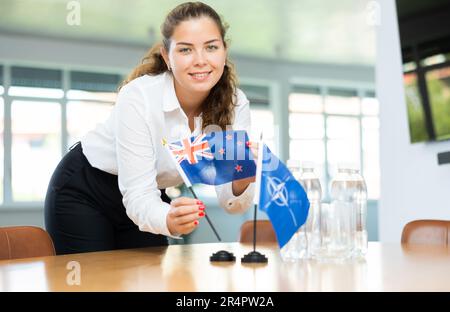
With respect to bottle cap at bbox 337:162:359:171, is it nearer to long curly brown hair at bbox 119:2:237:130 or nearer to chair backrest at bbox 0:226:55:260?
long curly brown hair at bbox 119:2:237:130

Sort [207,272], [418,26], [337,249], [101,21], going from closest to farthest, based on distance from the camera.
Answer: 1. [207,272]
2. [337,249]
3. [418,26]
4. [101,21]

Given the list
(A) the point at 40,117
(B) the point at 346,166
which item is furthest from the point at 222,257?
(A) the point at 40,117

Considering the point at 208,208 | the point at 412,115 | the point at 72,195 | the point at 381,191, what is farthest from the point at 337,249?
the point at 208,208

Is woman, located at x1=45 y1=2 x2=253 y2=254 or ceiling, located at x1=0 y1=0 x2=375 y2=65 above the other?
ceiling, located at x1=0 y1=0 x2=375 y2=65

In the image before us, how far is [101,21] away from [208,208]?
4095 millimetres

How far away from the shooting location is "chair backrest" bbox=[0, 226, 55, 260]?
1.78m

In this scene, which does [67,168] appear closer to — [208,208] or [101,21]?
[101,21]

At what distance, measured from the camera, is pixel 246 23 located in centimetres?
869

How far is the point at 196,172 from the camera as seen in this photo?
5.26 feet

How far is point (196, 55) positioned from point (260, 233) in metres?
1.02

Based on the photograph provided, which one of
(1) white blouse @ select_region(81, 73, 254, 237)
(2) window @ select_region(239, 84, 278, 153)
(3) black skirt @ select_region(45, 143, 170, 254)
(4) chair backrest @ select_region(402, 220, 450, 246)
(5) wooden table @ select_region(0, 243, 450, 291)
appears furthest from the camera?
(2) window @ select_region(239, 84, 278, 153)

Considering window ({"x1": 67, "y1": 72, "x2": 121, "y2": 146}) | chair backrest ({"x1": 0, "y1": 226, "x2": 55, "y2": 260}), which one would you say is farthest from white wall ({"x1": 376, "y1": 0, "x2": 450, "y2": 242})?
window ({"x1": 67, "y1": 72, "x2": 121, "y2": 146})

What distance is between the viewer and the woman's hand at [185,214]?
153 cm

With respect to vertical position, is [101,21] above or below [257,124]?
above
